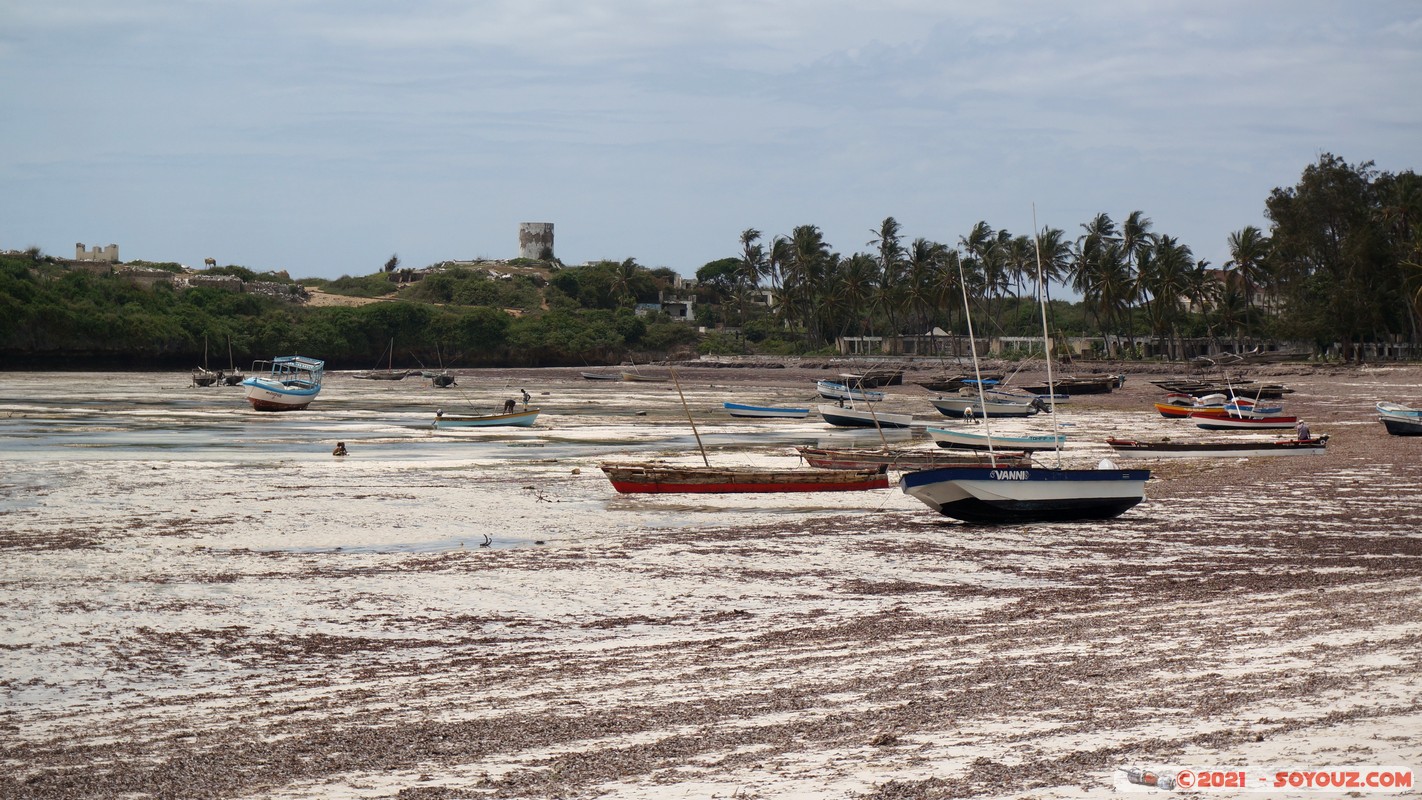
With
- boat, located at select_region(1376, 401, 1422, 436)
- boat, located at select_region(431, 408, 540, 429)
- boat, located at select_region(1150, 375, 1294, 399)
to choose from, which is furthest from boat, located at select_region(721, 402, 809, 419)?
boat, located at select_region(1376, 401, 1422, 436)

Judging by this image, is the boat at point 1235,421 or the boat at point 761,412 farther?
the boat at point 761,412

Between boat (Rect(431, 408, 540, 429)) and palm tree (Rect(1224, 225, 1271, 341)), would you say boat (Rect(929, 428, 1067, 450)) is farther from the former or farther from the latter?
palm tree (Rect(1224, 225, 1271, 341))

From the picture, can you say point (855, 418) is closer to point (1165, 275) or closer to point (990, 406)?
point (990, 406)

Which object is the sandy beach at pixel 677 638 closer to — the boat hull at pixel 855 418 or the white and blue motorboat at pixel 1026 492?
the white and blue motorboat at pixel 1026 492

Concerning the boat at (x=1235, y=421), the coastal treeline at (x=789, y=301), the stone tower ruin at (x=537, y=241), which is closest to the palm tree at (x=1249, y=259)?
the coastal treeline at (x=789, y=301)

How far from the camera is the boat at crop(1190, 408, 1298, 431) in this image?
40.1 meters

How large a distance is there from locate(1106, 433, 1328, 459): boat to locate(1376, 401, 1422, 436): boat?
6116 mm

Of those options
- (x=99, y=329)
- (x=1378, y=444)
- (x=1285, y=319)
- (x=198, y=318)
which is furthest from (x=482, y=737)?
(x=198, y=318)

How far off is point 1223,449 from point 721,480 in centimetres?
1286

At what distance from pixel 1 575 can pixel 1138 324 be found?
120 metres

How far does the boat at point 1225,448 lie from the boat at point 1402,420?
6.12 m

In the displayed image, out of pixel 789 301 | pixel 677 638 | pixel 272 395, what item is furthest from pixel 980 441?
pixel 789 301

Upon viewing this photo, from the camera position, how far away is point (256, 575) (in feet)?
49.1

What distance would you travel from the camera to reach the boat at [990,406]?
4953 cm
